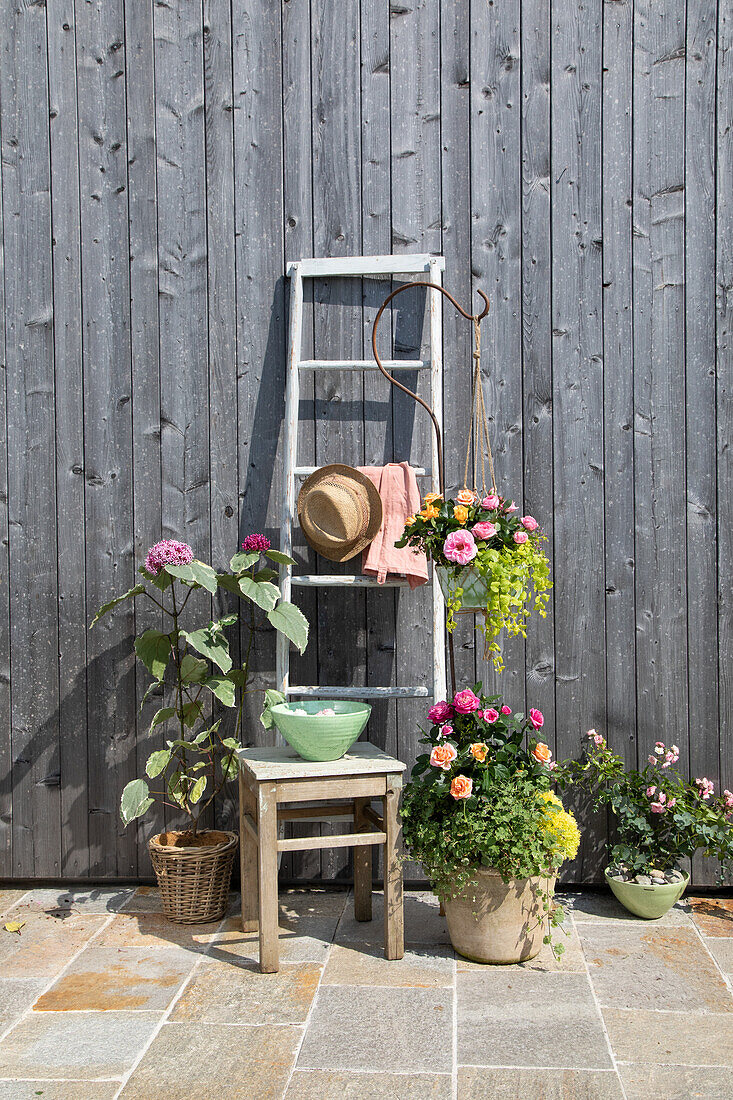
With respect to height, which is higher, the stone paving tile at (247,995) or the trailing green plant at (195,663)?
the trailing green plant at (195,663)

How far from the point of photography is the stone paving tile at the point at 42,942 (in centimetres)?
229

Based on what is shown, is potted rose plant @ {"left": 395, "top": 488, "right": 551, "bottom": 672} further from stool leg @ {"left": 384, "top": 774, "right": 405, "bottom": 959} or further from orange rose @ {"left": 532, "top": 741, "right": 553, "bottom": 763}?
stool leg @ {"left": 384, "top": 774, "right": 405, "bottom": 959}

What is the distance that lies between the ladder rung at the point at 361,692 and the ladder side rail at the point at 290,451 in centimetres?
6

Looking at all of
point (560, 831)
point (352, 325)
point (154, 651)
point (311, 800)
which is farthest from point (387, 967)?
point (352, 325)

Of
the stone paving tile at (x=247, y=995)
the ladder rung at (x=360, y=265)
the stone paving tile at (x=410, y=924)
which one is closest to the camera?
the stone paving tile at (x=247, y=995)

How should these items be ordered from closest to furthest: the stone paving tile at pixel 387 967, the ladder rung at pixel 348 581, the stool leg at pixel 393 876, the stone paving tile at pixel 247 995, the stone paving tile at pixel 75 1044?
the stone paving tile at pixel 75 1044, the stone paving tile at pixel 247 995, the stone paving tile at pixel 387 967, the stool leg at pixel 393 876, the ladder rung at pixel 348 581

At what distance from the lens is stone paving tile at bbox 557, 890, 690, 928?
257 cm

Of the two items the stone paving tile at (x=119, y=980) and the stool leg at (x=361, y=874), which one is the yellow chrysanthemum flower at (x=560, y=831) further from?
the stone paving tile at (x=119, y=980)

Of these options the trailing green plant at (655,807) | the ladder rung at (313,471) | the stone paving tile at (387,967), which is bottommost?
the stone paving tile at (387,967)

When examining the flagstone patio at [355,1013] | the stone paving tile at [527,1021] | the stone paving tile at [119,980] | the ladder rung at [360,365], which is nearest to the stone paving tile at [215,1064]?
the flagstone patio at [355,1013]

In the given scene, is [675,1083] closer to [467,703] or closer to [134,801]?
[467,703]

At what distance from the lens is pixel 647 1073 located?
1775 millimetres

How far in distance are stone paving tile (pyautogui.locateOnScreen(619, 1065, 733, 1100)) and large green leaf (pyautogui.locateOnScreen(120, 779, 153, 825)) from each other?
4.68 ft

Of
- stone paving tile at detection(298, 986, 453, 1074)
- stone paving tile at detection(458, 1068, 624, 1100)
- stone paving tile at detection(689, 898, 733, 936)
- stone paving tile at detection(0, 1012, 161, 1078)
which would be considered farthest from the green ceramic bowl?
stone paving tile at detection(689, 898, 733, 936)
